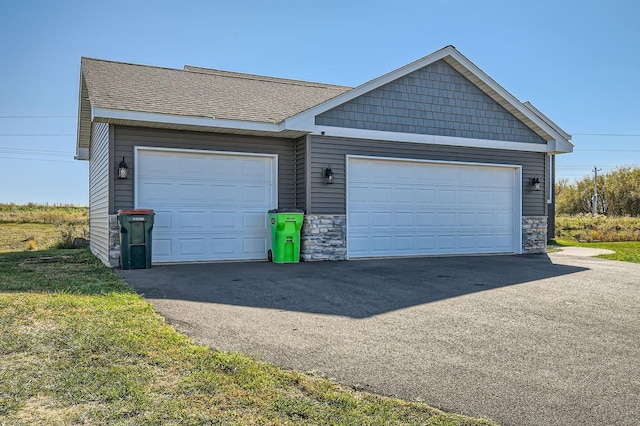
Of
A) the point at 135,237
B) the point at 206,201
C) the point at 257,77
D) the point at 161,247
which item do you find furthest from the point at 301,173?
the point at 257,77

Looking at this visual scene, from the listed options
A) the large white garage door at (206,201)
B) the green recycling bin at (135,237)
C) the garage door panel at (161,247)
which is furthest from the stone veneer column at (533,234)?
the green recycling bin at (135,237)

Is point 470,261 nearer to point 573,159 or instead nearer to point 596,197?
point 596,197

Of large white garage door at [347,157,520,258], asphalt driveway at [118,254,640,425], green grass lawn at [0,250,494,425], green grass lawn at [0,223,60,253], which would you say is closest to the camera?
green grass lawn at [0,250,494,425]

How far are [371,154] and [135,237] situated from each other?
519 centimetres

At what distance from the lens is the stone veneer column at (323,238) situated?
34.6 ft

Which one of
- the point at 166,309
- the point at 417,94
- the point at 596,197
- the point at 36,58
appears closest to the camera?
the point at 166,309

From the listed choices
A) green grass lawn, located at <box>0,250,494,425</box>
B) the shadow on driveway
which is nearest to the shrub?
the shadow on driveway

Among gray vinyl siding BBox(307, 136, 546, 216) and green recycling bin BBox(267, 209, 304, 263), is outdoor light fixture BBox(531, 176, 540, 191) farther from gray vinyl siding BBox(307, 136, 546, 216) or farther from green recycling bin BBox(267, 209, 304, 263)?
green recycling bin BBox(267, 209, 304, 263)

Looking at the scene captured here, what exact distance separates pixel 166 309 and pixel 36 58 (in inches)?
549

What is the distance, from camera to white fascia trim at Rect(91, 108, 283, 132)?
8.94 meters

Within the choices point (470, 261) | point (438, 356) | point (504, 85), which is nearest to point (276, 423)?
point (438, 356)

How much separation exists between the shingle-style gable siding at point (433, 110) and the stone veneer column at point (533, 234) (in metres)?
2.03

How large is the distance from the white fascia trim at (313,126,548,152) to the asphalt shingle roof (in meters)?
1.09

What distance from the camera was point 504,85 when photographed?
39.6 ft
